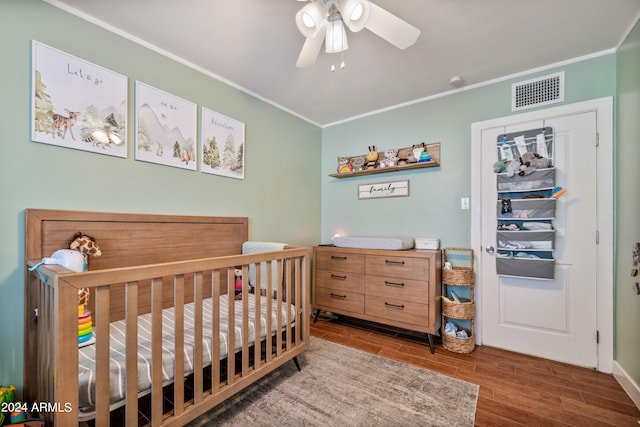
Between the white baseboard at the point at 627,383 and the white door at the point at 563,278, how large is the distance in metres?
0.11

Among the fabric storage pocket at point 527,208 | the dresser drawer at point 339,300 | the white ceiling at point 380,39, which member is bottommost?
the dresser drawer at point 339,300

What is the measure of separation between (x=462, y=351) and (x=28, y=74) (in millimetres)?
3498

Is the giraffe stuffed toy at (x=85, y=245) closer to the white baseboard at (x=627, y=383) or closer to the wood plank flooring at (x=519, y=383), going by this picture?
the wood plank flooring at (x=519, y=383)

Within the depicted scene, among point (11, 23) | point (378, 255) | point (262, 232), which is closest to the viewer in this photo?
point (11, 23)

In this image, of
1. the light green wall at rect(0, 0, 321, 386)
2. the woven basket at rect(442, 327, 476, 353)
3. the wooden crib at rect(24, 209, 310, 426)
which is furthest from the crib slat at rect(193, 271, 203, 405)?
Answer: the woven basket at rect(442, 327, 476, 353)

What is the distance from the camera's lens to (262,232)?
2771 mm

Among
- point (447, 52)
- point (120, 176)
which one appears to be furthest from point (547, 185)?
point (120, 176)

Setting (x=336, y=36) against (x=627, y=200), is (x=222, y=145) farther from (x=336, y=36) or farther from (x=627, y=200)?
(x=627, y=200)

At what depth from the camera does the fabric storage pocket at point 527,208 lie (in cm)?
213

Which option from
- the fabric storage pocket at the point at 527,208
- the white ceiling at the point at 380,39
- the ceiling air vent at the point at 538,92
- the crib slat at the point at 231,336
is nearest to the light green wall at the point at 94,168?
the white ceiling at the point at 380,39

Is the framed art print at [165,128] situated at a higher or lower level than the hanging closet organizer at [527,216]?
higher

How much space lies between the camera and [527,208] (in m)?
2.21

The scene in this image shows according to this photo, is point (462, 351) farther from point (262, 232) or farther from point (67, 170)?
point (67, 170)

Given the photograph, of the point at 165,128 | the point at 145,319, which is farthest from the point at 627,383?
the point at 165,128
